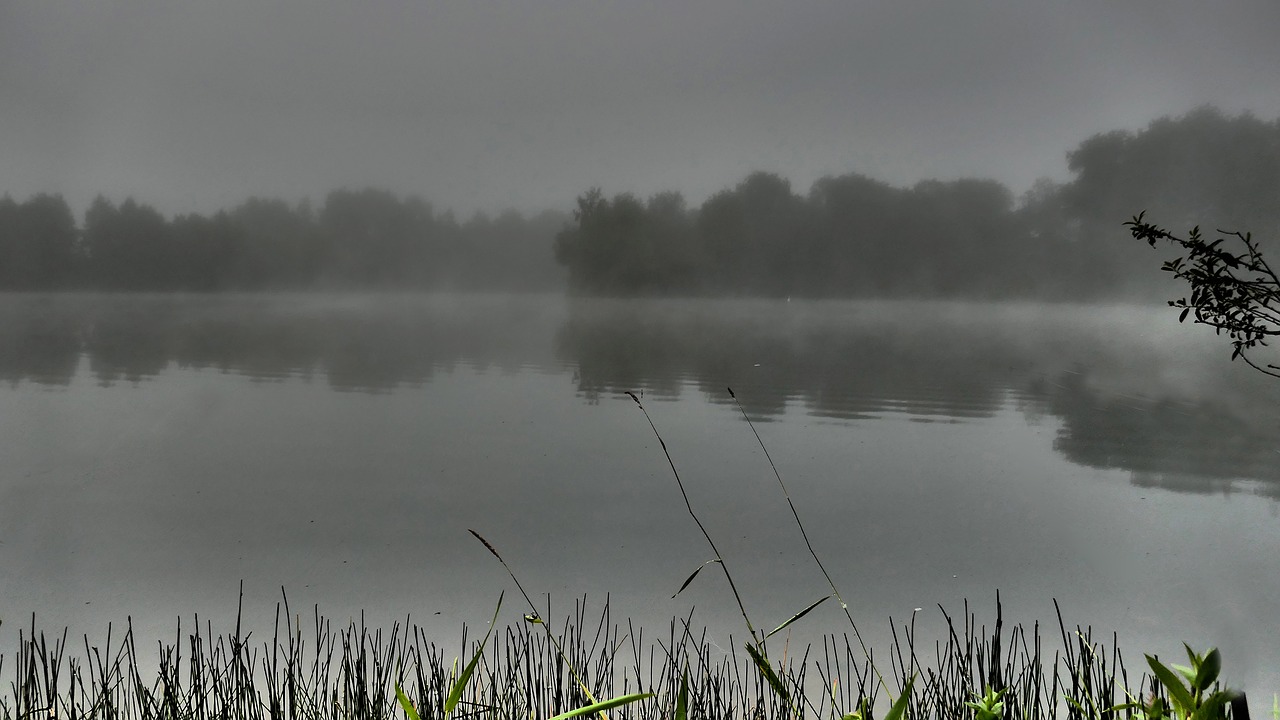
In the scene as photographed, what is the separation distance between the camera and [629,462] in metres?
2.87

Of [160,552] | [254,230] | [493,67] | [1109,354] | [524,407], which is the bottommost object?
[160,552]

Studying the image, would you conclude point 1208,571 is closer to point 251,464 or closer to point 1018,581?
point 1018,581

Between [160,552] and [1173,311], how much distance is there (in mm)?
3946

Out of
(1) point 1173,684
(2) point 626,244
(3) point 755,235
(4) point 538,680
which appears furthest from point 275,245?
Result: (1) point 1173,684

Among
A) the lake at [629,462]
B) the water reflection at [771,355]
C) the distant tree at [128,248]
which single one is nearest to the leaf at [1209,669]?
the lake at [629,462]

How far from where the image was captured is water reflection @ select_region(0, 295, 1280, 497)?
2.99 meters

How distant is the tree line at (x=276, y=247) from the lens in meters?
3.34

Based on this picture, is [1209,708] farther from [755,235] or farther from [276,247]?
[276,247]

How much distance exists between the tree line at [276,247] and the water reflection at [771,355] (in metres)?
0.11

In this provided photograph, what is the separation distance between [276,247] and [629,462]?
1.97m

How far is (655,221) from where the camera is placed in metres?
3.22

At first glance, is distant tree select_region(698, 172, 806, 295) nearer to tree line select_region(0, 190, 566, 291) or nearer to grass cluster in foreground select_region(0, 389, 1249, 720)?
tree line select_region(0, 190, 566, 291)

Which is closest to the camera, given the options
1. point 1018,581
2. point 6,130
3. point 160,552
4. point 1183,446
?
point 1018,581

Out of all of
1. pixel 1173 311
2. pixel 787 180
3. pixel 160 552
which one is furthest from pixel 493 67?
pixel 1173 311
